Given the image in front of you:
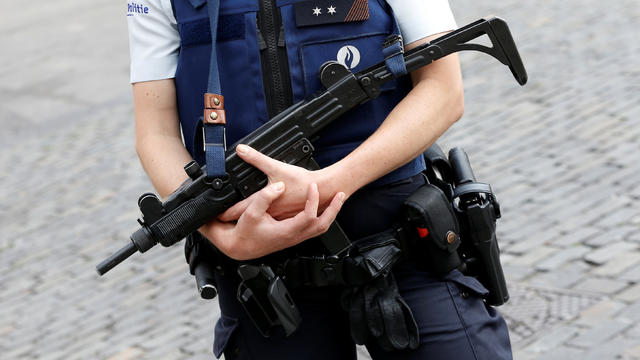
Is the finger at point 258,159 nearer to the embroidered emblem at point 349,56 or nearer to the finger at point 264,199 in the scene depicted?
the finger at point 264,199

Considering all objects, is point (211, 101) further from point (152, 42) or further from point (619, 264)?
point (619, 264)

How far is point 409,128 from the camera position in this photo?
85.3 inches

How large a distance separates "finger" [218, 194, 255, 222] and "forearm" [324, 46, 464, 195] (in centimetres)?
21

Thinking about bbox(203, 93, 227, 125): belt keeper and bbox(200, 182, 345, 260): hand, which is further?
bbox(203, 93, 227, 125): belt keeper

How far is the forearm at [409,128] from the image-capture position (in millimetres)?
2115

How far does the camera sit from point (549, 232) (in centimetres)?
495

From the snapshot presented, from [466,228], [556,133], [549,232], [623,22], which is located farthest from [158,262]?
[623,22]

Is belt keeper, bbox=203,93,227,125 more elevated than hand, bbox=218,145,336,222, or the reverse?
belt keeper, bbox=203,93,227,125

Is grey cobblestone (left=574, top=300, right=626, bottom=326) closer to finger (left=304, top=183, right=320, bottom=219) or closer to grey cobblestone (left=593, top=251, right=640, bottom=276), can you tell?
grey cobblestone (left=593, top=251, right=640, bottom=276)

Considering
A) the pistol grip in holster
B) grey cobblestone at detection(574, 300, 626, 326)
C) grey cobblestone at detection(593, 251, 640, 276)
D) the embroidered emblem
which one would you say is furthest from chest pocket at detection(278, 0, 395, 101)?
grey cobblestone at detection(593, 251, 640, 276)

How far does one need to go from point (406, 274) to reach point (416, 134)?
1.22 ft

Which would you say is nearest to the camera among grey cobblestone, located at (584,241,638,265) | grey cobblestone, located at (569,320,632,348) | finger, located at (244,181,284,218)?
finger, located at (244,181,284,218)

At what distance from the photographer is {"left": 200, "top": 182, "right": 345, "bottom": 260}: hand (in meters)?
2.04

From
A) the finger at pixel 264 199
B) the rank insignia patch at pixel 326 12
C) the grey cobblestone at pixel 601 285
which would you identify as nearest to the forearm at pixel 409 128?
the finger at pixel 264 199
